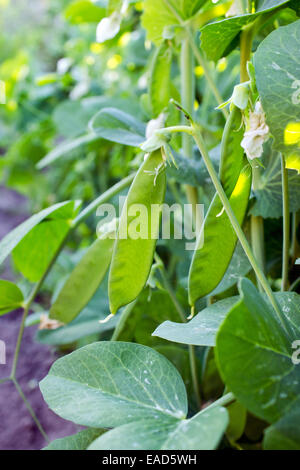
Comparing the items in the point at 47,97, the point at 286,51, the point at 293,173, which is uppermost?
the point at 47,97

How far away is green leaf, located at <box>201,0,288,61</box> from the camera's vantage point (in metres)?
0.47

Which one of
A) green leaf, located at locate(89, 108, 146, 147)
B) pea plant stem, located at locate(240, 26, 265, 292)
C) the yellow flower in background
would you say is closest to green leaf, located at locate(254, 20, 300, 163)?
the yellow flower in background

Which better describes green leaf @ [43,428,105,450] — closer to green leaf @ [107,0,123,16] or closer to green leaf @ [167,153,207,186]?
green leaf @ [167,153,207,186]

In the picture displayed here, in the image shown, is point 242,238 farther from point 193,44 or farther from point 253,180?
point 193,44

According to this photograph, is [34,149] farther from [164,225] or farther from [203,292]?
[203,292]

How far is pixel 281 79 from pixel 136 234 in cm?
21

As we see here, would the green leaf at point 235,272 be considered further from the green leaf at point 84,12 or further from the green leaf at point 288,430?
the green leaf at point 84,12

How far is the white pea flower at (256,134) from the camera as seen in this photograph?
43 centimetres

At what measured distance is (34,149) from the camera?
5.03ft

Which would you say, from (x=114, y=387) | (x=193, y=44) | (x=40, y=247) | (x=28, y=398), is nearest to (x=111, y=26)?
(x=193, y=44)

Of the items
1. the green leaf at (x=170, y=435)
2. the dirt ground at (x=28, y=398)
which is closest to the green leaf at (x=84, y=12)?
the dirt ground at (x=28, y=398)

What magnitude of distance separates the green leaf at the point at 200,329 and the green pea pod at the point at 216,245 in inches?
1.2
